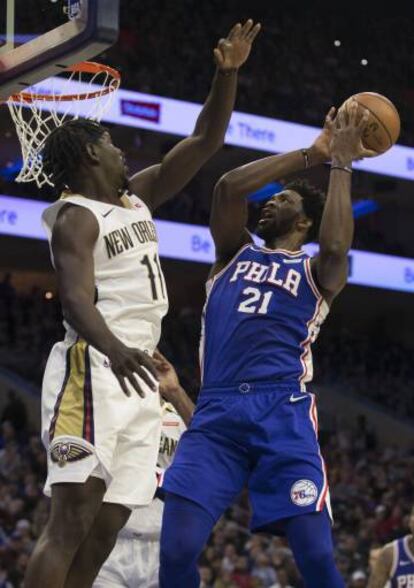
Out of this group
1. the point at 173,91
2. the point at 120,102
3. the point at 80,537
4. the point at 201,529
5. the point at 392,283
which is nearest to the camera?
the point at 80,537

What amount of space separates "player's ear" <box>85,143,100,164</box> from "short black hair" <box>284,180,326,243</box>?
1.02 m

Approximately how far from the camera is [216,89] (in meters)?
5.11

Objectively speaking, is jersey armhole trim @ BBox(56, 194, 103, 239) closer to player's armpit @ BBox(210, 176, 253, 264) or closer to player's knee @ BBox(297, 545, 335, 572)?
player's armpit @ BBox(210, 176, 253, 264)

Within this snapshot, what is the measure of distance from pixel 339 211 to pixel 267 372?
686 millimetres

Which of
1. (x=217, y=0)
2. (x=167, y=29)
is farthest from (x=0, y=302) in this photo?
(x=217, y=0)

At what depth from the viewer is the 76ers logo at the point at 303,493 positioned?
183 inches

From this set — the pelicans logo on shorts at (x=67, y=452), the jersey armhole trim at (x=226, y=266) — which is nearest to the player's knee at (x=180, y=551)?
the pelicans logo on shorts at (x=67, y=452)

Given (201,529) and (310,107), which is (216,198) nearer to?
(201,529)

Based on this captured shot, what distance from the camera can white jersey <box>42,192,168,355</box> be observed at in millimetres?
4523

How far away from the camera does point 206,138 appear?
5.09m

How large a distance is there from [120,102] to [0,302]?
14.0 feet

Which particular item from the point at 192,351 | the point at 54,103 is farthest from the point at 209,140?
the point at 192,351

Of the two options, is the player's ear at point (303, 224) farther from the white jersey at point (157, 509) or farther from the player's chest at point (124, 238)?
the white jersey at point (157, 509)

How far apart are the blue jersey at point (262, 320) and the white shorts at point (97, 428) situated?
0.46 m
